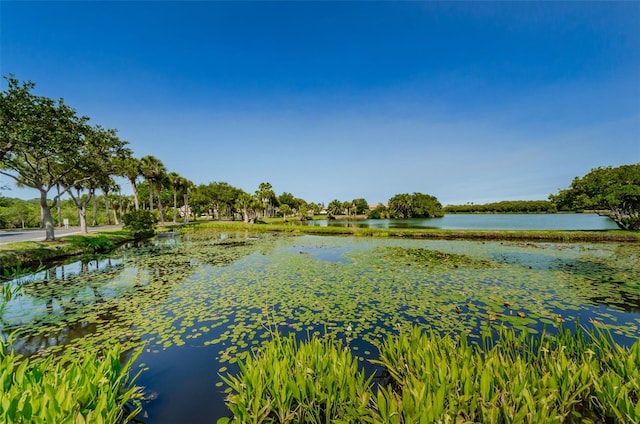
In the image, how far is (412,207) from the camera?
99.5m

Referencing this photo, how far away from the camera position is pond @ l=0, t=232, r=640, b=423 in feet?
16.9

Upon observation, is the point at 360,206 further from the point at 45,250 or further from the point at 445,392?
the point at 445,392

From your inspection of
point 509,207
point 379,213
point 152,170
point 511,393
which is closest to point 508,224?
point 379,213

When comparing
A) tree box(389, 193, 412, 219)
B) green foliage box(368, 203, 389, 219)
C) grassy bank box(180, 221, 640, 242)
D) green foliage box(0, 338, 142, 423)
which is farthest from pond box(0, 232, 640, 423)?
green foliage box(368, 203, 389, 219)

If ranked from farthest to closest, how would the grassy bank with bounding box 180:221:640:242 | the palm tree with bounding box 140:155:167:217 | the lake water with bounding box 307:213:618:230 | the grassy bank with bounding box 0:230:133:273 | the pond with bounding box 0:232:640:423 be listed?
1. the lake water with bounding box 307:213:618:230
2. the palm tree with bounding box 140:155:167:217
3. the grassy bank with bounding box 180:221:640:242
4. the grassy bank with bounding box 0:230:133:273
5. the pond with bounding box 0:232:640:423

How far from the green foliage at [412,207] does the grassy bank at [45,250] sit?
93850 millimetres

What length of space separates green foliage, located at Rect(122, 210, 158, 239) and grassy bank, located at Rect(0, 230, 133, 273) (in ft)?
20.2

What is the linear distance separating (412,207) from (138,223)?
92.4 m

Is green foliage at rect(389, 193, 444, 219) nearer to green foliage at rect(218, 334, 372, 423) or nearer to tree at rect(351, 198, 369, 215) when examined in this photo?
tree at rect(351, 198, 369, 215)

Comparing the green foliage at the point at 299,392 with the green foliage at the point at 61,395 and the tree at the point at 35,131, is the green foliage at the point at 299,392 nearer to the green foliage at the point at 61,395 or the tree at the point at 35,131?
the green foliage at the point at 61,395

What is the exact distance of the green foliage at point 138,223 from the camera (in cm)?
2675

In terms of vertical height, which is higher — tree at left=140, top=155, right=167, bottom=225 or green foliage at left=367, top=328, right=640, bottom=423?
tree at left=140, top=155, right=167, bottom=225

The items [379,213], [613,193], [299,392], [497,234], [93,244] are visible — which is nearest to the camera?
[299,392]

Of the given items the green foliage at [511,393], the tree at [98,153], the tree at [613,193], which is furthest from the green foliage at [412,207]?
the green foliage at [511,393]
